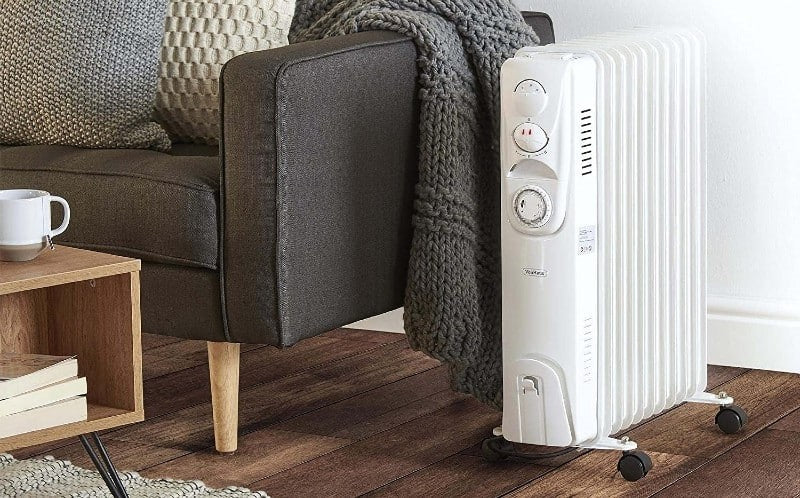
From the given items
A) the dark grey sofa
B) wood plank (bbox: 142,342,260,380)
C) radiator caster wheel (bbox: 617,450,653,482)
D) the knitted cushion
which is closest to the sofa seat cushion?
the dark grey sofa

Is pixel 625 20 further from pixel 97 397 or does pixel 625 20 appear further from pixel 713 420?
pixel 97 397

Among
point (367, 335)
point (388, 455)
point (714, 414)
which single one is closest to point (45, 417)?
point (388, 455)

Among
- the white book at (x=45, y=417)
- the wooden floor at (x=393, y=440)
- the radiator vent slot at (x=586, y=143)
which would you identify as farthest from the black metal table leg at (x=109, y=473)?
the radiator vent slot at (x=586, y=143)

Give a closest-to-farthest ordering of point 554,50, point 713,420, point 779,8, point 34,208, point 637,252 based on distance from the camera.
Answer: point 34,208
point 554,50
point 637,252
point 713,420
point 779,8

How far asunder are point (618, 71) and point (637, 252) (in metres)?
0.27

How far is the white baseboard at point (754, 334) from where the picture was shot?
2.28m

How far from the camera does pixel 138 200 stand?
181 cm

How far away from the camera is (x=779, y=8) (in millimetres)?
2232

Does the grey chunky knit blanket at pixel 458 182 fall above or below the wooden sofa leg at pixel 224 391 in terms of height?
above

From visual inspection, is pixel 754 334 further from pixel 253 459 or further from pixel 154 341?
pixel 154 341

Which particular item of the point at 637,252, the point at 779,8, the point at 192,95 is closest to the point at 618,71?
the point at 637,252

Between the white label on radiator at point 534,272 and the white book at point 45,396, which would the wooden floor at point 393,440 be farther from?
the white book at point 45,396

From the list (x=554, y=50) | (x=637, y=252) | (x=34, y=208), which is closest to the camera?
(x=34, y=208)

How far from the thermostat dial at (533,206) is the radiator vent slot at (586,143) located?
0.06 metres
